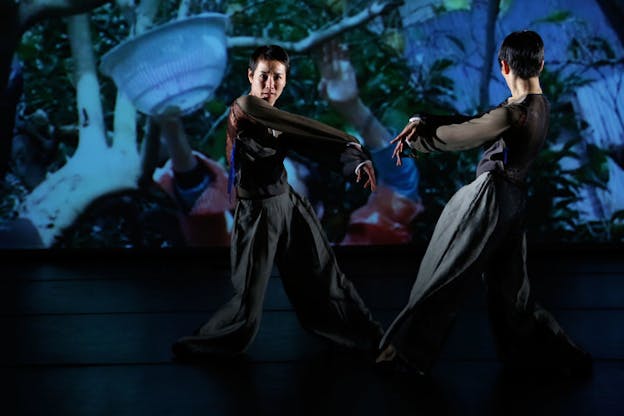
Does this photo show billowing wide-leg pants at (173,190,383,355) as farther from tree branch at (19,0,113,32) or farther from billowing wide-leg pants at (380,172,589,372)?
tree branch at (19,0,113,32)

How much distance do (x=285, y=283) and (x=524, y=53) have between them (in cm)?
113

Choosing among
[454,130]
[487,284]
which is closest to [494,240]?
[487,284]

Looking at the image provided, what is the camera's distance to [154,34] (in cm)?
592

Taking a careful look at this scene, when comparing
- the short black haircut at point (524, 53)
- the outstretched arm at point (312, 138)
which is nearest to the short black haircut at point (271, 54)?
the outstretched arm at point (312, 138)

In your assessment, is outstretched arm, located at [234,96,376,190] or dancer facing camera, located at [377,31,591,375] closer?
dancer facing camera, located at [377,31,591,375]

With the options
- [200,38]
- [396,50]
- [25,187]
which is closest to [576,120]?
[396,50]

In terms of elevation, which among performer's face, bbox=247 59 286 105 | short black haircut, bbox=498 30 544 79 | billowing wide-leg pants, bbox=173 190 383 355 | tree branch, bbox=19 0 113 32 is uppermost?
tree branch, bbox=19 0 113 32

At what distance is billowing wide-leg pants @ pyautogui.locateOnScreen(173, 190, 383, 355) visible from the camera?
11.0 feet

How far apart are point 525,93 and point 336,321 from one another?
101 cm

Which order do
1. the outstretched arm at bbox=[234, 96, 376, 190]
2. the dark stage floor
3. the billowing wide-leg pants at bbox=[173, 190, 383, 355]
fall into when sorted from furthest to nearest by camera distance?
the billowing wide-leg pants at bbox=[173, 190, 383, 355], the outstretched arm at bbox=[234, 96, 376, 190], the dark stage floor

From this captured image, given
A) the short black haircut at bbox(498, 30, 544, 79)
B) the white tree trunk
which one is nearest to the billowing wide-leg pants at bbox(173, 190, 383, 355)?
the short black haircut at bbox(498, 30, 544, 79)

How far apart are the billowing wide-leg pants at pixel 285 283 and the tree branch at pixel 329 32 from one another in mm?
2661

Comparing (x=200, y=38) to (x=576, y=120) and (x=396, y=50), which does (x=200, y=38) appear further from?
(x=576, y=120)

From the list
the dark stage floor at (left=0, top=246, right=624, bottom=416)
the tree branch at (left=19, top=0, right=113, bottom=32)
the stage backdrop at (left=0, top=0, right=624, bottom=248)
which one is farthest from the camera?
the tree branch at (left=19, top=0, right=113, bottom=32)
